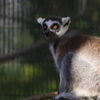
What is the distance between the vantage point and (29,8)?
6.88m

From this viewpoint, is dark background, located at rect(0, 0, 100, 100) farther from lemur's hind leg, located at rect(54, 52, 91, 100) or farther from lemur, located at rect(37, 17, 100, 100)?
lemur's hind leg, located at rect(54, 52, 91, 100)

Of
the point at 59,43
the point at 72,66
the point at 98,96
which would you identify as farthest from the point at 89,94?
the point at 59,43

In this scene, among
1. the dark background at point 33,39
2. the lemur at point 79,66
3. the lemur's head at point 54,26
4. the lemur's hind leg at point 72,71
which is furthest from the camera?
the dark background at point 33,39

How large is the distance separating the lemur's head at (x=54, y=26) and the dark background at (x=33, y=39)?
2684mm

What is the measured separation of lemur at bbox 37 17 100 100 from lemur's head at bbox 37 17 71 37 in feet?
0.16

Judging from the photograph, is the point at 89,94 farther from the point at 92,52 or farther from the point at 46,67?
the point at 46,67

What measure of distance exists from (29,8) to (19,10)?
264 millimetres

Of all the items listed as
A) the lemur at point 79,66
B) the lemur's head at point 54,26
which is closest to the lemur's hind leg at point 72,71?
the lemur at point 79,66

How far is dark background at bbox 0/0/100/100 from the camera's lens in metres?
6.68

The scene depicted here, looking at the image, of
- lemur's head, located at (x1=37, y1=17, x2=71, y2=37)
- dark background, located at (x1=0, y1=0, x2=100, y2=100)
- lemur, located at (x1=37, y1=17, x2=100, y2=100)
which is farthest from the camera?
dark background, located at (x1=0, y1=0, x2=100, y2=100)

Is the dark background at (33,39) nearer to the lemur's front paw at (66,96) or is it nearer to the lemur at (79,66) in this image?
the lemur at (79,66)

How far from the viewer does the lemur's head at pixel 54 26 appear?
377cm

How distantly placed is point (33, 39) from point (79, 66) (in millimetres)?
3469

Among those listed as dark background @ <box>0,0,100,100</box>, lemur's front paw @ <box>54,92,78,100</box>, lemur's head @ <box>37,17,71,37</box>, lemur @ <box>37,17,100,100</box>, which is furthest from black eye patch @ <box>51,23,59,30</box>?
dark background @ <box>0,0,100,100</box>
